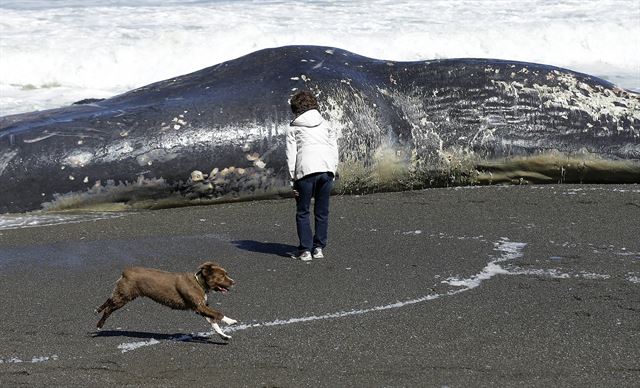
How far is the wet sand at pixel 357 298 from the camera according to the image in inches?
196

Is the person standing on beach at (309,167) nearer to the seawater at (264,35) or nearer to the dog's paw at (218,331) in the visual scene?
the dog's paw at (218,331)

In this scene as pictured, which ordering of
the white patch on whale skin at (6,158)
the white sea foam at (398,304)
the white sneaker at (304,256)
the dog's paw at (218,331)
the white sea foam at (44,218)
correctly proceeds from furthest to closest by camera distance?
the white patch on whale skin at (6,158) → the white sea foam at (44,218) → the white sneaker at (304,256) → the white sea foam at (398,304) → the dog's paw at (218,331)

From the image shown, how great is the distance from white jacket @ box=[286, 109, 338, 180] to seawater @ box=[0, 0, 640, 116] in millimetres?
9985

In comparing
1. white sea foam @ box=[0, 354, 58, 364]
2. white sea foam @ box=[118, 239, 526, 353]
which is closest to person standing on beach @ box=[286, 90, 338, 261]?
white sea foam @ box=[118, 239, 526, 353]

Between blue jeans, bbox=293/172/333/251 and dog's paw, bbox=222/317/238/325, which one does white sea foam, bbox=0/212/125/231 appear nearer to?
blue jeans, bbox=293/172/333/251

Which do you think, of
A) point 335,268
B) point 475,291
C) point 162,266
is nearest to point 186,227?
point 162,266

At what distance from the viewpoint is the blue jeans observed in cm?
714

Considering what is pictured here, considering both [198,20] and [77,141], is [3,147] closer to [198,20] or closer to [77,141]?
[77,141]

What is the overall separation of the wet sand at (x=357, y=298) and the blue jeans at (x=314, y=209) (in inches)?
6.5

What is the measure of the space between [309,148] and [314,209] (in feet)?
1.35

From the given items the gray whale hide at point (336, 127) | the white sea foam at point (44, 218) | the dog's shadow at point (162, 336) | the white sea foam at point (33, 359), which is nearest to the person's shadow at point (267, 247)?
the white sea foam at point (44, 218)

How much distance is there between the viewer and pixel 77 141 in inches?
359

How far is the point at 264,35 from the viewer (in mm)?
22578

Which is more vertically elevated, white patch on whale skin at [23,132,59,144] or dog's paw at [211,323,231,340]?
white patch on whale skin at [23,132,59,144]
